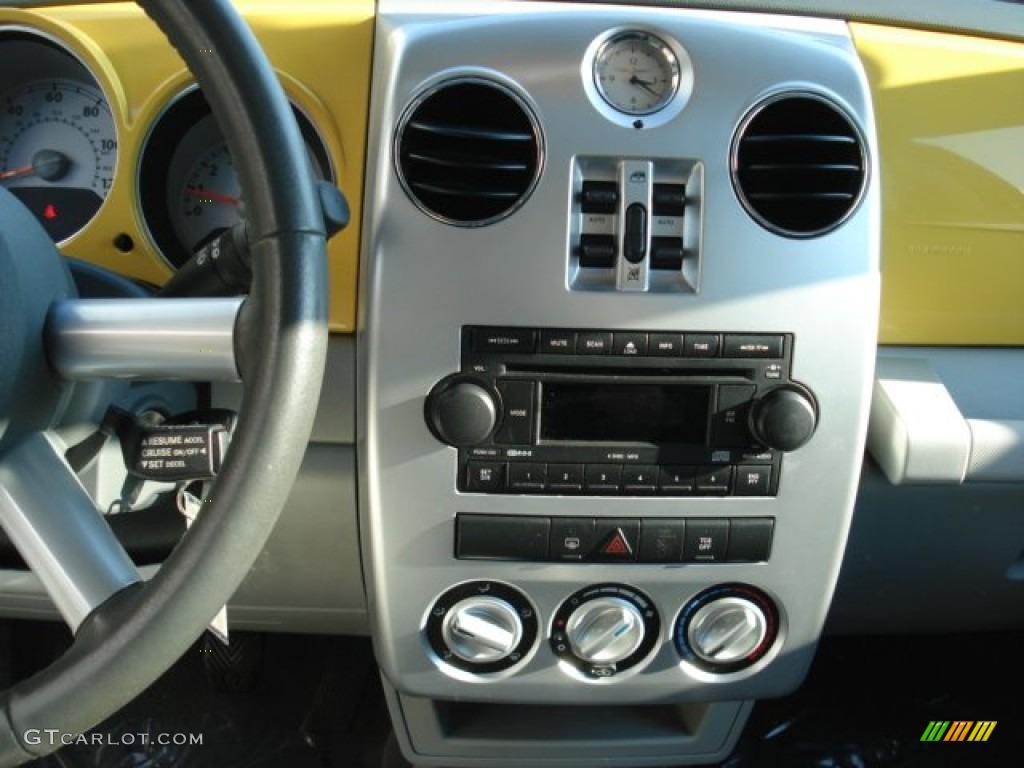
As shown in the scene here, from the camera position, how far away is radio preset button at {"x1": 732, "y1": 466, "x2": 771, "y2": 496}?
1.12 m

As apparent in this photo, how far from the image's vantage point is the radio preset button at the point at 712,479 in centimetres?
111

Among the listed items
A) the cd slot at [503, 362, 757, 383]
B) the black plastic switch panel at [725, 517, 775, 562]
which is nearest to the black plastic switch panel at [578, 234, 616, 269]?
the cd slot at [503, 362, 757, 383]

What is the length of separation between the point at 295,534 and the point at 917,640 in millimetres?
1273

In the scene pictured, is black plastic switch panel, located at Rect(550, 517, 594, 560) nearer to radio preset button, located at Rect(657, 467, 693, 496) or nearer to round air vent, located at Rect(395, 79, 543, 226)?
radio preset button, located at Rect(657, 467, 693, 496)

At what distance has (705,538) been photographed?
113 cm

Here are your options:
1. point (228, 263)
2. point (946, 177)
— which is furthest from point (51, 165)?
point (946, 177)

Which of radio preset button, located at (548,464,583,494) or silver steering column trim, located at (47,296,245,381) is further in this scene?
radio preset button, located at (548,464,583,494)

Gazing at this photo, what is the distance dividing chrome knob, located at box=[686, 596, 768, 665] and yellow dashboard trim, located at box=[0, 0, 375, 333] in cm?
58

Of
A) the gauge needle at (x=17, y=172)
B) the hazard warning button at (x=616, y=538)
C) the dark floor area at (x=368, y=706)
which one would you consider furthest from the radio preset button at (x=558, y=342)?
the dark floor area at (x=368, y=706)

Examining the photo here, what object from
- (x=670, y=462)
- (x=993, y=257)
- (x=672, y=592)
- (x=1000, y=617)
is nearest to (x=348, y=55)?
(x=670, y=462)

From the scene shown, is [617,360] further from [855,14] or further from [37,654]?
[37,654]

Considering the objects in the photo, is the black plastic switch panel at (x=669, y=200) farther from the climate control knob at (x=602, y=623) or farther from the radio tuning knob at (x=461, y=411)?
the climate control knob at (x=602, y=623)

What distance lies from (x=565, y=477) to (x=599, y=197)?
A: 1.05 ft

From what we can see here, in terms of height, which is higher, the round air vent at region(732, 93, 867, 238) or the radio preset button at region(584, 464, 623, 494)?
the round air vent at region(732, 93, 867, 238)
